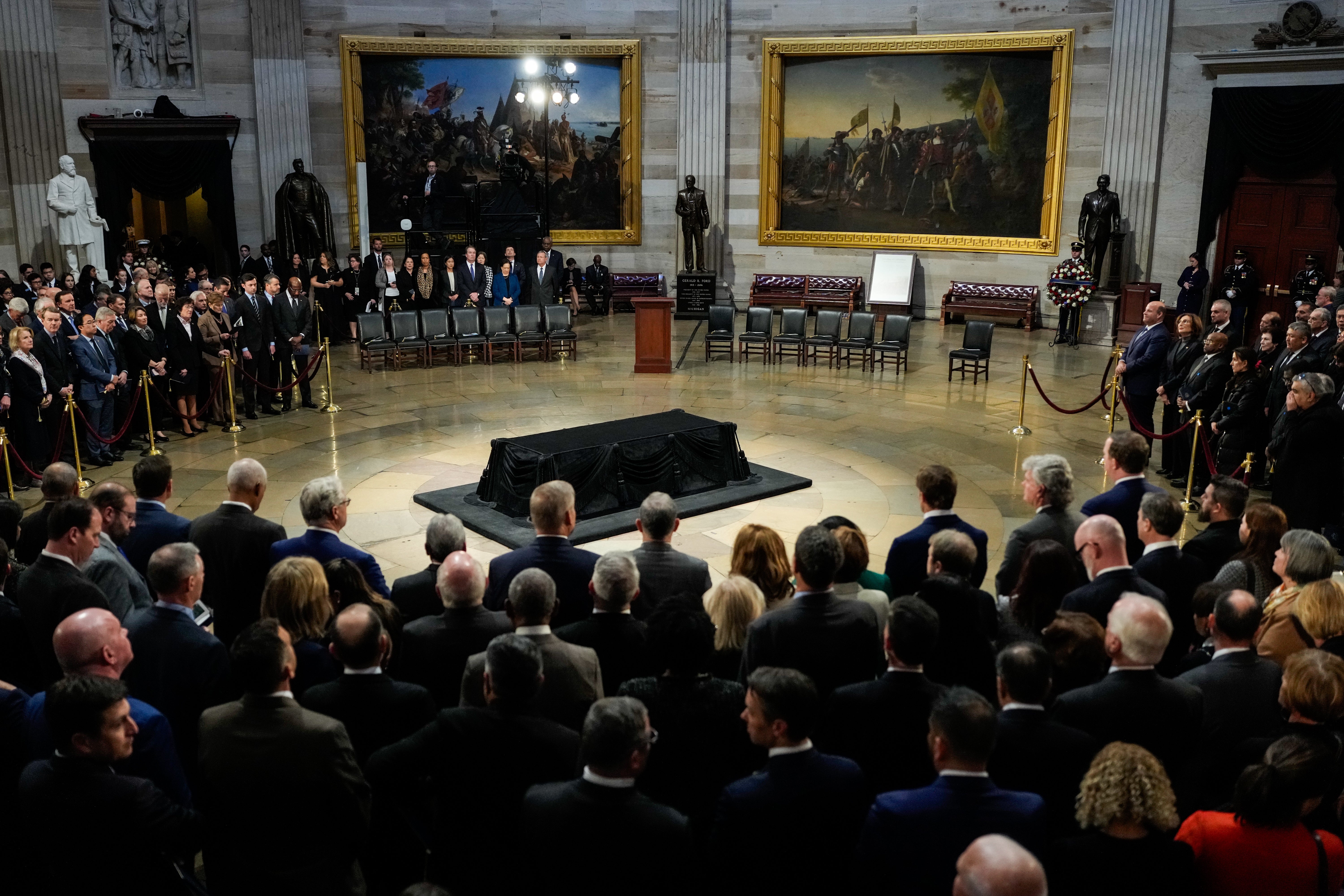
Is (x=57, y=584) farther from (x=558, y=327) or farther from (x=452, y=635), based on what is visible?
(x=558, y=327)

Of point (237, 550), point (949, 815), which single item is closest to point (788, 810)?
point (949, 815)

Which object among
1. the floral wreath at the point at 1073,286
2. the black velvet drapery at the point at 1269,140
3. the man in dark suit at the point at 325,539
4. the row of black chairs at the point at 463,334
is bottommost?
the row of black chairs at the point at 463,334

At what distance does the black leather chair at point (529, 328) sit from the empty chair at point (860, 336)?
14.6 ft

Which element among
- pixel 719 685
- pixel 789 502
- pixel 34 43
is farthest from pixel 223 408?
pixel 719 685

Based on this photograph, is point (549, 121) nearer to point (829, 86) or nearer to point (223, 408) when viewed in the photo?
point (829, 86)

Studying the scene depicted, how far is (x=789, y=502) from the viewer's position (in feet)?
35.0

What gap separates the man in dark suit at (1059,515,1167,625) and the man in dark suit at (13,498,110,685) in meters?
4.27

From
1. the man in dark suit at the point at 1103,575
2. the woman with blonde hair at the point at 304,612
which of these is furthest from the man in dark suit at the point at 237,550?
the man in dark suit at the point at 1103,575

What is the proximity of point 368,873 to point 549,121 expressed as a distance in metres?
19.8

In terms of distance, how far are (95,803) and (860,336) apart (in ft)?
47.6

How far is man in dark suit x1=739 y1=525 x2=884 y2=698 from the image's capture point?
4.61 meters

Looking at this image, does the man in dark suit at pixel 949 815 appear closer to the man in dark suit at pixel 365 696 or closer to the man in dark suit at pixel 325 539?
the man in dark suit at pixel 365 696

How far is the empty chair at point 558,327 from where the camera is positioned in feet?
58.3

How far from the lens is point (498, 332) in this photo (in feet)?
58.0
